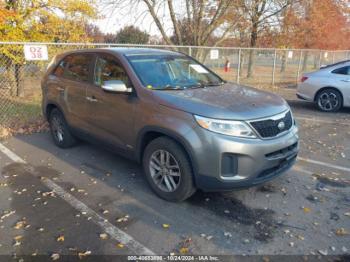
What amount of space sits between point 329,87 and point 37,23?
10.0 metres

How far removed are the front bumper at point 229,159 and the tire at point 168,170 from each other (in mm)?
167

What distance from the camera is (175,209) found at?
3637 millimetres

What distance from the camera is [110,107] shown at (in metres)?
4.28

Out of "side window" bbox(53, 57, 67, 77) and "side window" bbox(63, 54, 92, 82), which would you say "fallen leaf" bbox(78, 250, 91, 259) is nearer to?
"side window" bbox(63, 54, 92, 82)

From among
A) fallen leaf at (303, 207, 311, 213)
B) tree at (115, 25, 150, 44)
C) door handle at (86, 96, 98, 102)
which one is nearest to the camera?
fallen leaf at (303, 207, 311, 213)

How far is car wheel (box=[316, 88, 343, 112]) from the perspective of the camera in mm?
8984

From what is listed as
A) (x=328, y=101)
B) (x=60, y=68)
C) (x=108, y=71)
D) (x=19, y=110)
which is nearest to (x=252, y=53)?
(x=328, y=101)

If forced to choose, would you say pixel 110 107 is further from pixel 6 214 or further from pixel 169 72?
pixel 6 214

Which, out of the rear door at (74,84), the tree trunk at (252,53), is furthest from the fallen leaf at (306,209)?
the tree trunk at (252,53)

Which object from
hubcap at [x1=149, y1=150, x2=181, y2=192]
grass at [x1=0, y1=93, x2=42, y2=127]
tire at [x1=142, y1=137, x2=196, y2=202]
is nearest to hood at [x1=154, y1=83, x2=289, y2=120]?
tire at [x1=142, y1=137, x2=196, y2=202]

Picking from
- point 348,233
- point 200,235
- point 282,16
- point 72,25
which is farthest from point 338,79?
point 282,16

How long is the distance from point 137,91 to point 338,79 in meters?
7.19

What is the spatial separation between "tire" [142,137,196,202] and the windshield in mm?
792

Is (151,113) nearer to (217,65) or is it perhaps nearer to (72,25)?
(72,25)
